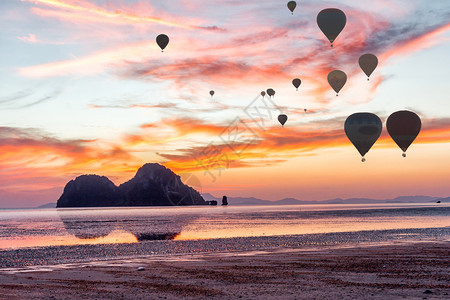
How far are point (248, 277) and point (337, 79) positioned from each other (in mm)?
55035

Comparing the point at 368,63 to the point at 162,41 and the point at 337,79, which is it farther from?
the point at 162,41

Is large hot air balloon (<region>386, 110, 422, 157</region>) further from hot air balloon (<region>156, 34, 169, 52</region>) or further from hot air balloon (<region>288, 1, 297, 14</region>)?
hot air balloon (<region>156, 34, 169, 52</region>)

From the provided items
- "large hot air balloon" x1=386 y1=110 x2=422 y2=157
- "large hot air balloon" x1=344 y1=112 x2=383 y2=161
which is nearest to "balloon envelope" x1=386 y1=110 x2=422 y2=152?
"large hot air balloon" x1=386 y1=110 x2=422 y2=157

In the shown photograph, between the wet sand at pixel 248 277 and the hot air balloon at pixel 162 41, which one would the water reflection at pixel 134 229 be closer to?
the wet sand at pixel 248 277

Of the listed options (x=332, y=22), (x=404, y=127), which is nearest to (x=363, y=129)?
(x=404, y=127)

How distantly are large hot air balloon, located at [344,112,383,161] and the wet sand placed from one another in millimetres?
33201

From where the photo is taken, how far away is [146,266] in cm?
2688

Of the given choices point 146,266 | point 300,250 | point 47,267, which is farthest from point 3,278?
point 300,250

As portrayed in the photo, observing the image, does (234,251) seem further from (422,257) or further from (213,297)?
(213,297)

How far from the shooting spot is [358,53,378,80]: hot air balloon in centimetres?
6894

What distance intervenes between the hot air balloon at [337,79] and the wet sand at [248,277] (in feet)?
141

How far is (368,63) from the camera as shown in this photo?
227 feet

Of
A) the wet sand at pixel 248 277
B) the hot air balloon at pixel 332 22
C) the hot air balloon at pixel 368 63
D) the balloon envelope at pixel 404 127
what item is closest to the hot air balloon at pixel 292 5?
the hot air balloon at pixel 332 22

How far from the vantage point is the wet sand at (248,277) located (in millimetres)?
17938
